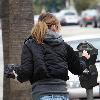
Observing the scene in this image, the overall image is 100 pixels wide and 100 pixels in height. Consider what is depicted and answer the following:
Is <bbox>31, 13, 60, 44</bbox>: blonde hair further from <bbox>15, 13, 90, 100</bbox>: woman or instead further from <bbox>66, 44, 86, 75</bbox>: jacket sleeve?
<bbox>66, 44, 86, 75</bbox>: jacket sleeve

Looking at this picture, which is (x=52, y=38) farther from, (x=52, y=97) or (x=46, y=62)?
(x=52, y=97)

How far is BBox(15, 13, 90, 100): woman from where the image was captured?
5.57m

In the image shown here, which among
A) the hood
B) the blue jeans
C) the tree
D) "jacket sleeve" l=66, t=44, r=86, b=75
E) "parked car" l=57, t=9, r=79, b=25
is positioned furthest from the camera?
"parked car" l=57, t=9, r=79, b=25

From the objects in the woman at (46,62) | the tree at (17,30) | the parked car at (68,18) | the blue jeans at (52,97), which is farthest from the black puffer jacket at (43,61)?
the parked car at (68,18)

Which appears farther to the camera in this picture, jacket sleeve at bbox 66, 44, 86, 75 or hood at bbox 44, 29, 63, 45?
jacket sleeve at bbox 66, 44, 86, 75

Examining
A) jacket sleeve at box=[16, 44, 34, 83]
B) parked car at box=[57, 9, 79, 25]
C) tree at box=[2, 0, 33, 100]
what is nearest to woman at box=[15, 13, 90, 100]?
jacket sleeve at box=[16, 44, 34, 83]

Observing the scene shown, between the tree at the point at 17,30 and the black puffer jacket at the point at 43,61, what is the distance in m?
2.66

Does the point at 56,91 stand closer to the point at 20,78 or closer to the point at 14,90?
the point at 20,78

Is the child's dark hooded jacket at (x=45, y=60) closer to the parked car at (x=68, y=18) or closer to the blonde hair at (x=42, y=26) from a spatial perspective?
the blonde hair at (x=42, y=26)

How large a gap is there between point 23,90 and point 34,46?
9.38 feet

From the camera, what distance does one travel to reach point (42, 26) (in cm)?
566

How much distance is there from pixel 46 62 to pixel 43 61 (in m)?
0.03

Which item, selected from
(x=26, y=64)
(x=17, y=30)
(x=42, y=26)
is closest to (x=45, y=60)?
(x=26, y=64)

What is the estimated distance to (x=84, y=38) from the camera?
10.8 meters
